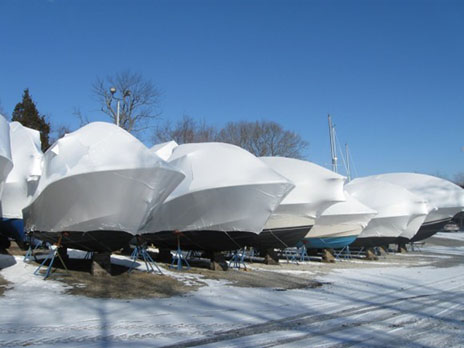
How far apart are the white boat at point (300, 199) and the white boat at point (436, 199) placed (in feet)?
45.9

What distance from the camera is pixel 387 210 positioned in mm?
24953

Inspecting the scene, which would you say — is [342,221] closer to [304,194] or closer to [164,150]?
[304,194]

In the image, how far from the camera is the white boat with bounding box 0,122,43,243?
14312 mm

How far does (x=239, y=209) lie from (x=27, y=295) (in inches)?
260

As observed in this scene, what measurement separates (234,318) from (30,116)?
28771 millimetres

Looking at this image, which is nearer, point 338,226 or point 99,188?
point 99,188

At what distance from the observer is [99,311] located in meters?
7.85

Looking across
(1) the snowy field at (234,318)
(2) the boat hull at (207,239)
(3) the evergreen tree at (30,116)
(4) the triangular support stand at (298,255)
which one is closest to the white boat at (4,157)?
(1) the snowy field at (234,318)

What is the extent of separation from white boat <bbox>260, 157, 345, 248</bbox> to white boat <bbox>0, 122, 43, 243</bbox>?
826 centimetres

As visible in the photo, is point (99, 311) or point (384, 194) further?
point (384, 194)

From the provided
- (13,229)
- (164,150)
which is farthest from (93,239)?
(164,150)

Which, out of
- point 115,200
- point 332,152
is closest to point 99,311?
point 115,200

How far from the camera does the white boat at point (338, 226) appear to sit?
853 inches

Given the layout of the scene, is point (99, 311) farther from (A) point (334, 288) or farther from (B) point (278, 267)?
(B) point (278, 267)
